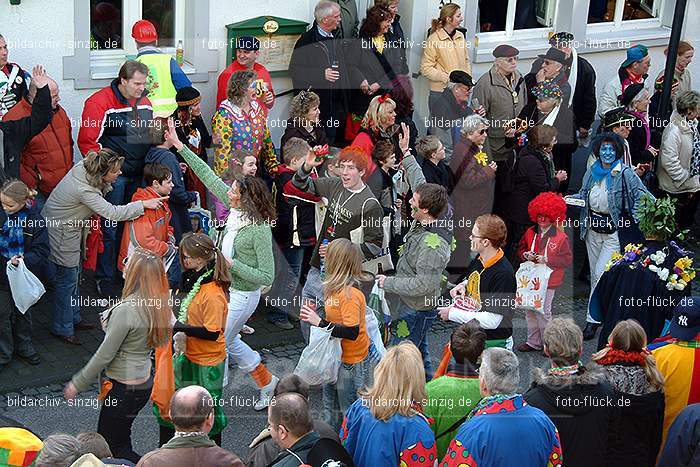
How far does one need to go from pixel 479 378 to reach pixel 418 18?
6993mm

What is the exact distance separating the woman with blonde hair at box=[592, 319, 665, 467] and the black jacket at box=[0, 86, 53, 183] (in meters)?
5.07

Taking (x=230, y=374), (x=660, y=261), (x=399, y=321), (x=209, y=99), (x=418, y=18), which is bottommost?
(x=230, y=374)

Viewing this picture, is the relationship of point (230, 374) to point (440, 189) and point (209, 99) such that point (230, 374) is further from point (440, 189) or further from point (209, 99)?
point (209, 99)

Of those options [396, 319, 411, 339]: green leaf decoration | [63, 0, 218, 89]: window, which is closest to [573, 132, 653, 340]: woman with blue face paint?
[396, 319, 411, 339]: green leaf decoration

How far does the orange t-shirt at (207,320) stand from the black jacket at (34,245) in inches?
74.7

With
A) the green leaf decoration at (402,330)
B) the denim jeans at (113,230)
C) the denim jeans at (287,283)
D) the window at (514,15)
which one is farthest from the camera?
the window at (514,15)

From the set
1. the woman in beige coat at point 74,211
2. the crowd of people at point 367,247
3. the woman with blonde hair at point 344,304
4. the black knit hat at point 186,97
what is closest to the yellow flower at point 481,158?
the crowd of people at point 367,247

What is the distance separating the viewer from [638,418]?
6832 mm

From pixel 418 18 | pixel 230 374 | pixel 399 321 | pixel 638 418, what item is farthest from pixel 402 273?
pixel 418 18

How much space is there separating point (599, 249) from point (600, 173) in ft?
2.38

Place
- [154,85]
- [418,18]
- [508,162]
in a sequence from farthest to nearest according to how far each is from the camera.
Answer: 1. [418,18]
2. [508,162]
3. [154,85]

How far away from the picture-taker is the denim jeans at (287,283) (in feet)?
33.3

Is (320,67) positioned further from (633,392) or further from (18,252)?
(633,392)

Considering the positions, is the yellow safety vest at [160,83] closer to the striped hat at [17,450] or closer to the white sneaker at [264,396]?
the white sneaker at [264,396]
